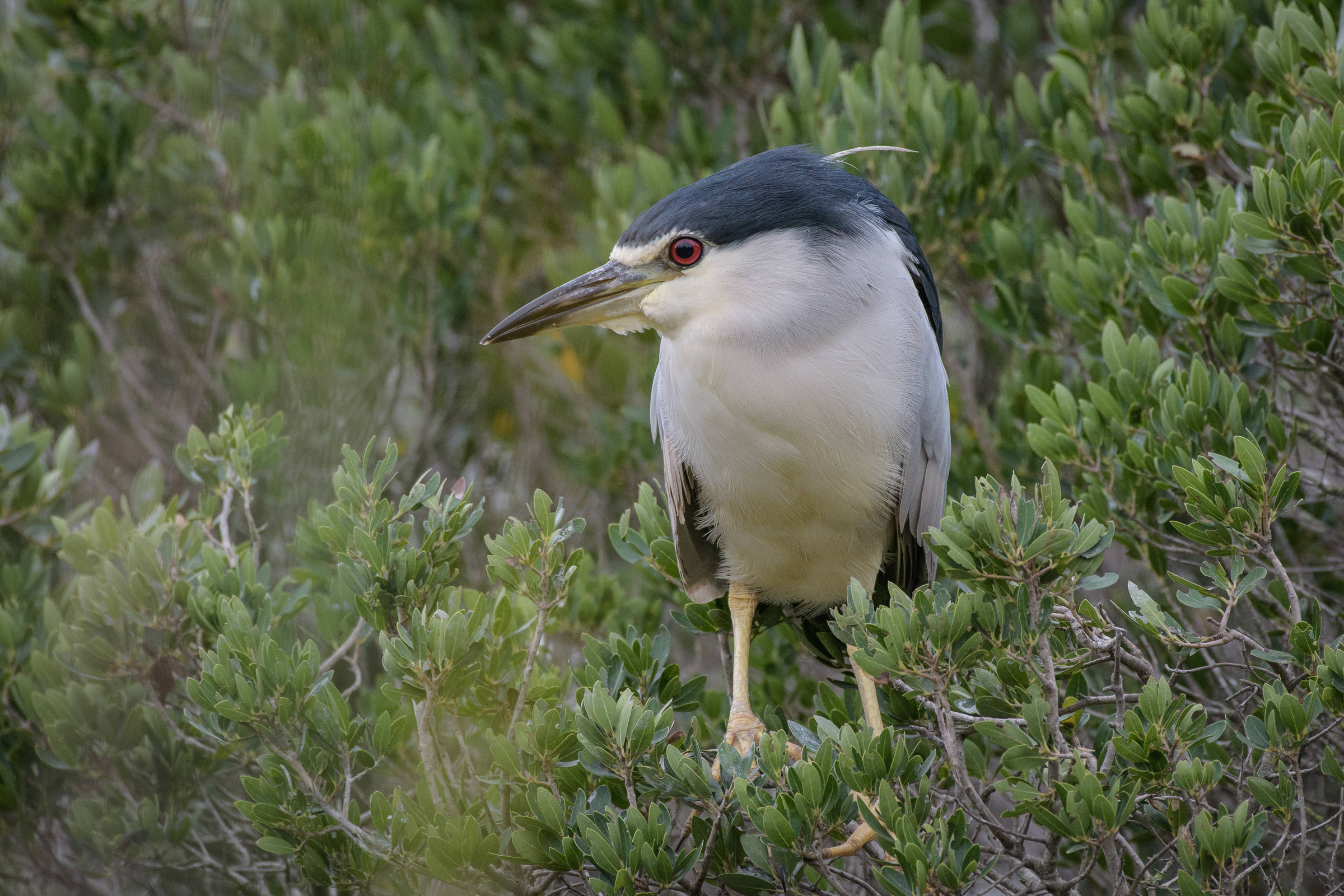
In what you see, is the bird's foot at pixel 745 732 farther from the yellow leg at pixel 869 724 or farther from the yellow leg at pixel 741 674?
the yellow leg at pixel 869 724

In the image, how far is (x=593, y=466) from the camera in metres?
4.11

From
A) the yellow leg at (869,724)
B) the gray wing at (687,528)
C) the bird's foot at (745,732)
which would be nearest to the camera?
the yellow leg at (869,724)

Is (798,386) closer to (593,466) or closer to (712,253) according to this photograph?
(712,253)

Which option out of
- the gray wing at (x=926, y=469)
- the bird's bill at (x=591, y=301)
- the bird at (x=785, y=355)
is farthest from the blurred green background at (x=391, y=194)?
the bird's bill at (x=591, y=301)

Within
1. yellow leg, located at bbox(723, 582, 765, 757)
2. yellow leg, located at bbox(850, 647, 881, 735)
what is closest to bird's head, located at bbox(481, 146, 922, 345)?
yellow leg, located at bbox(723, 582, 765, 757)

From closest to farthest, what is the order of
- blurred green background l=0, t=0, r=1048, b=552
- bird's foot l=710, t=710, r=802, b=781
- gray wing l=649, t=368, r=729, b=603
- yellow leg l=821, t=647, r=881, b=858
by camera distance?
yellow leg l=821, t=647, r=881, b=858, bird's foot l=710, t=710, r=802, b=781, gray wing l=649, t=368, r=729, b=603, blurred green background l=0, t=0, r=1048, b=552

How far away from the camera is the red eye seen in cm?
252

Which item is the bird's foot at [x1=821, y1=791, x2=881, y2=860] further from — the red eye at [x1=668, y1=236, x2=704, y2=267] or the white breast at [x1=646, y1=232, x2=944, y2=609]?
the red eye at [x1=668, y1=236, x2=704, y2=267]

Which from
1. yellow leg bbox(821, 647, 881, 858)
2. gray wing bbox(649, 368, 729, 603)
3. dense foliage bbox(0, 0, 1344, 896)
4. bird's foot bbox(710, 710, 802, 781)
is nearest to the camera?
dense foliage bbox(0, 0, 1344, 896)

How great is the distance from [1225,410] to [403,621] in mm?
1896

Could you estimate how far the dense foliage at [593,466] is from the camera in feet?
6.61

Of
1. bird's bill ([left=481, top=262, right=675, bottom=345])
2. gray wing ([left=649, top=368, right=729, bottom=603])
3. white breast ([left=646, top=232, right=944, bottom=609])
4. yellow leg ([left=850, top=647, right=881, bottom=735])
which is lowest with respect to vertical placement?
yellow leg ([left=850, top=647, right=881, bottom=735])

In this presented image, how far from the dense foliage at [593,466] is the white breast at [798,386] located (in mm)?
292

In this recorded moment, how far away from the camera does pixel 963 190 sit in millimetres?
3441
